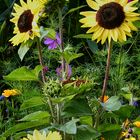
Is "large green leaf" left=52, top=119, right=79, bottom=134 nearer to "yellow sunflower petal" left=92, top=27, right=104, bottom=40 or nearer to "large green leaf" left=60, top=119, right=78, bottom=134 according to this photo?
"large green leaf" left=60, top=119, right=78, bottom=134

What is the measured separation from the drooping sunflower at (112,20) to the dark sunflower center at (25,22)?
0.42 ft

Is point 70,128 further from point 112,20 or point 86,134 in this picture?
point 112,20

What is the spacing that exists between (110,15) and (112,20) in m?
0.02

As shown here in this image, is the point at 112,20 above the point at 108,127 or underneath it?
above

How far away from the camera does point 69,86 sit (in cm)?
106

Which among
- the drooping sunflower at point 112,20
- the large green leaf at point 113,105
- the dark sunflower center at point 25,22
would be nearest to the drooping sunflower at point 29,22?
the dark sunflower center at point 25,22

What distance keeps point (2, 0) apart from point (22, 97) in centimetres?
157

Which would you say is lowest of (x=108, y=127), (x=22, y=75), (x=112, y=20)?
(x=108, y=127)

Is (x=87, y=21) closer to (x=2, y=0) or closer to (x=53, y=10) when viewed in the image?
(x=53, y=10)

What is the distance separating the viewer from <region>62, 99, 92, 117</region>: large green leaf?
1083 millimetres

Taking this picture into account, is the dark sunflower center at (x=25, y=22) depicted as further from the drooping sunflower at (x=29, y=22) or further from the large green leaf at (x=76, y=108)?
the large green leaf at (x=76, y=108)

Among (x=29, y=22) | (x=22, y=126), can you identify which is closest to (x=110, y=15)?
(x=29, y=22)

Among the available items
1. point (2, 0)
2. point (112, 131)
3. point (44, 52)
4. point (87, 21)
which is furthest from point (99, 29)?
point (2, 0)

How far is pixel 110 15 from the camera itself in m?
1.13
